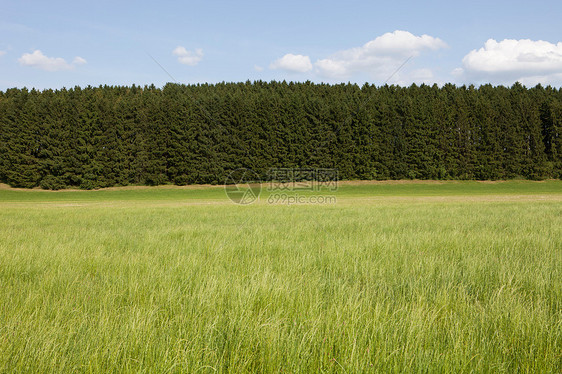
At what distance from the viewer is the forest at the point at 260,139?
180ft

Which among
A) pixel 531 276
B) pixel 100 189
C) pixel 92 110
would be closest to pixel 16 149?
pixel 92 110

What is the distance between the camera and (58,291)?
354 centimetres

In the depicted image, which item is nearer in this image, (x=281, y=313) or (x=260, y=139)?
(x=281, y=313)

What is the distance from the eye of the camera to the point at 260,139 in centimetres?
5972

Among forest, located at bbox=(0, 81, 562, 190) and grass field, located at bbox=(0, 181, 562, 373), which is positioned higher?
forest, located at bbox=(0, 81, 562, 190)

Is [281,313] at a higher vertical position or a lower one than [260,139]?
lower

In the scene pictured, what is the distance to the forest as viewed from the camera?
180ft

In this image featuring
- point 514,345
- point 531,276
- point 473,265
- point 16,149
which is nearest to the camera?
point 514,345

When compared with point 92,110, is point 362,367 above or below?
below

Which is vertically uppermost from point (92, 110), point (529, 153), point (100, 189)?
point (92, 110)

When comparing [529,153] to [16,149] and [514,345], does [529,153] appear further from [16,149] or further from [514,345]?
[16,149]

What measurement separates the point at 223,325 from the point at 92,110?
65930 mm

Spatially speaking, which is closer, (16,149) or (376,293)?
(376,293)

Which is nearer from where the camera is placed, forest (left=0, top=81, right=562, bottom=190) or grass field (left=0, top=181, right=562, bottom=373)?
grass field (left=0, top=181, right=562, bottom=373)
